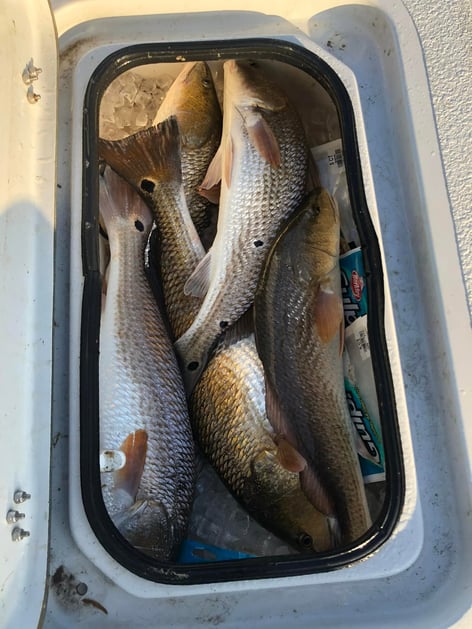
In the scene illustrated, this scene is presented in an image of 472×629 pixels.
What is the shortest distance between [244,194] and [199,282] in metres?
0.17

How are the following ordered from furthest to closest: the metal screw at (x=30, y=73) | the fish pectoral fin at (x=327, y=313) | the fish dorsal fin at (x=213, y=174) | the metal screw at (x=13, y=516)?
1. the fish dorsal fin at (x=213, y=174)
2. the fish pectoral fin at (x=327, y=313)
3. the metal screw at (x=30, y=73)
4. the metal screw at (x=13, y=516)

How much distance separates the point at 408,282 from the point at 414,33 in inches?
17.8

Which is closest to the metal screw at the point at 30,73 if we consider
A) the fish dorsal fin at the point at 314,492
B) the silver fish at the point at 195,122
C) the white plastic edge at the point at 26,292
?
the white plastic edge at the point at 26,292

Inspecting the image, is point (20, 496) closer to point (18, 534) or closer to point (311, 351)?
point (18, 534)

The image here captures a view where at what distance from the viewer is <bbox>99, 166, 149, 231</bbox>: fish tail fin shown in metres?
1.00

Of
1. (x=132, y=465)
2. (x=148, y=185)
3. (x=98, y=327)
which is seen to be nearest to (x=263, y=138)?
(x=148, y=185)

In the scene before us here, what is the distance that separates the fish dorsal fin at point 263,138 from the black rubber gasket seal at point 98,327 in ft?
0.35

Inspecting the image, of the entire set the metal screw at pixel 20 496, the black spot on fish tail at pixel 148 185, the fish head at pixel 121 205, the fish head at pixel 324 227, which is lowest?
the metal screw at pixel 20 496

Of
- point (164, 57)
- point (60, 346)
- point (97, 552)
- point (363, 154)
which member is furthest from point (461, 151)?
point (97, 552)

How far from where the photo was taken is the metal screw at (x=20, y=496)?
2.33ft

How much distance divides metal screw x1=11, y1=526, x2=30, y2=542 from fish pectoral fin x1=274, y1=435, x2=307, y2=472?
1.28ft

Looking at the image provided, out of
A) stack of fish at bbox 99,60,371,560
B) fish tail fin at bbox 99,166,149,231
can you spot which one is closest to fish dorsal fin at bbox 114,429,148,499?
stack of fish at bbox 99,60,371,560

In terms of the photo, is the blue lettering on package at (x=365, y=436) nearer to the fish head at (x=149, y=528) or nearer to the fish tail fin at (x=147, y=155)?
the fish head at (x=149, y=528)

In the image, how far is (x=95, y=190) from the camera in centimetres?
92
